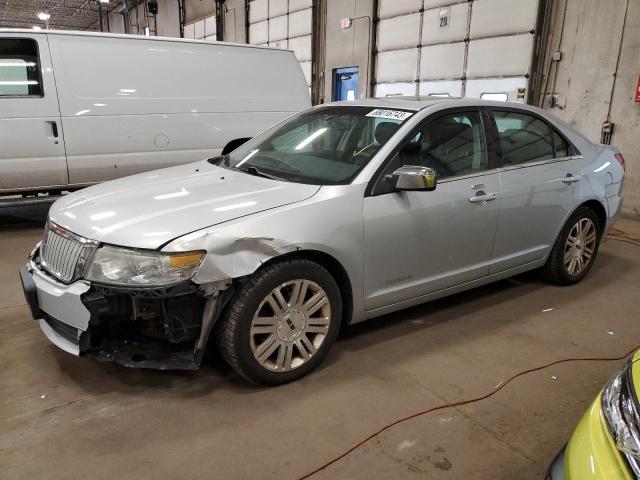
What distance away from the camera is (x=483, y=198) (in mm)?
3152

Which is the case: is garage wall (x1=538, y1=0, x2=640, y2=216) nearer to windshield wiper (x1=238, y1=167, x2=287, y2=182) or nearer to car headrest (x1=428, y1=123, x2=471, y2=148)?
car headrest (x1=428, y1=123, x2=471, y2=148)

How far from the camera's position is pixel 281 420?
7.66 ft

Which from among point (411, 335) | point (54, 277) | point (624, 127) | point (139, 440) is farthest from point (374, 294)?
point (624, 127)

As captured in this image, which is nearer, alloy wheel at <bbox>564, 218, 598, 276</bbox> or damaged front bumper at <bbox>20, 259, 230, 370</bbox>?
damaged front bumper at <bbox>20, 259, 230, 370</bbox>

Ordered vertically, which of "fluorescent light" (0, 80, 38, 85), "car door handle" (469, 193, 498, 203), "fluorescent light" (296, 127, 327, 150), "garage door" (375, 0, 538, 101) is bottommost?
"car door handle" (469, 193, 498, 203)

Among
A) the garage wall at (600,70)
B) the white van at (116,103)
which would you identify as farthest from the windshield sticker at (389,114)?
the garage wall at (600,70)

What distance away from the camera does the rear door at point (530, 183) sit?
11.1 ft

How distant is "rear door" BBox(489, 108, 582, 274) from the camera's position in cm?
337

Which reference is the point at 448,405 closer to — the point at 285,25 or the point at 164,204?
the point at 164,204

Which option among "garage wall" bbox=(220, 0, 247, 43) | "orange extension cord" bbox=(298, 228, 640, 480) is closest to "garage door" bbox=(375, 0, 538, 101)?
"garage wall" bbox=(220, 0, 247, 43)

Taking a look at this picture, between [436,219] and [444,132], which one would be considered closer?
[436,219]

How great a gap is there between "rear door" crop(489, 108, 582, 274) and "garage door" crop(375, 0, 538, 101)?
5.20 meters

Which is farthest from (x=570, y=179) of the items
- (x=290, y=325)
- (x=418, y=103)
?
(x=290, y=325)

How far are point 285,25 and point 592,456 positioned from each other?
1398cm
